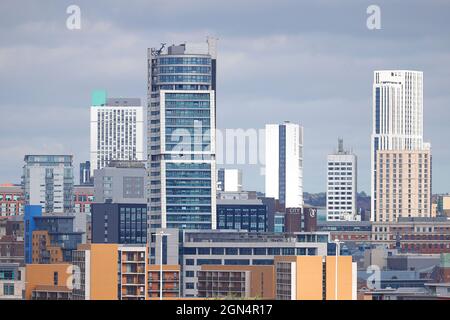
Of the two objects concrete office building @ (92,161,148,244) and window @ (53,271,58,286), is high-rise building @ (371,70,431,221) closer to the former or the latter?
concrete office building @ (92,161,148,244)

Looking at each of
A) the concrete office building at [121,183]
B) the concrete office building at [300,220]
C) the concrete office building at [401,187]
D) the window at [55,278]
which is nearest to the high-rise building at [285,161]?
the concrete office building at [300,220]

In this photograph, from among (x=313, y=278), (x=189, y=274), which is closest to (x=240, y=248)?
(x=189, y=274)

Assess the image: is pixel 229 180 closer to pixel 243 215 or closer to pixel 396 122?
pixel 243 215

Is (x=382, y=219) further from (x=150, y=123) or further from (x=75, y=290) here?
(x=75, y=290)

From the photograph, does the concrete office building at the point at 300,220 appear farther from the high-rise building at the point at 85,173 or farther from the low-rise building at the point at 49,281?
the low-rise building at the point at 49,281
